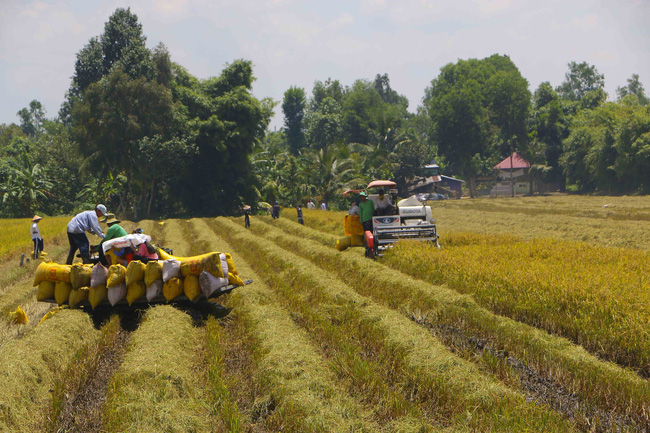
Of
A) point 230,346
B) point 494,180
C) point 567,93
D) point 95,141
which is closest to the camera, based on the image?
point 230,346

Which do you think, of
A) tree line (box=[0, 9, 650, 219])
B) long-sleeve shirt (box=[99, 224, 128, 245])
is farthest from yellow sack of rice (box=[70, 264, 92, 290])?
tree line (box=[0, 9, 650, 219])

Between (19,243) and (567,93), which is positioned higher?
(567,93)

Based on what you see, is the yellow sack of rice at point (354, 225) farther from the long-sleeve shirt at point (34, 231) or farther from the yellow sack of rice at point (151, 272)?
the long-sleeve shirt at point (34, 231)

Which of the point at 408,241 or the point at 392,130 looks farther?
→ the point at 392,130

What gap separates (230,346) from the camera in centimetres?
704

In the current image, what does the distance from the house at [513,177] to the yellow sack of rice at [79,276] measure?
68.2 m

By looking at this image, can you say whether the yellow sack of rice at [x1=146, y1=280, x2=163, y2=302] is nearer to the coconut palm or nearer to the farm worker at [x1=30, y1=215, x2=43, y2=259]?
the farm worker at [x1=30, y1=215, x2=43, y2=259]

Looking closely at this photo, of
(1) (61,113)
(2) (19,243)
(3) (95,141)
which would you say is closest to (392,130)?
(3) (95,141)

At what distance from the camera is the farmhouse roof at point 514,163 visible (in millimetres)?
70675

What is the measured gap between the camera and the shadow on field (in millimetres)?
8344

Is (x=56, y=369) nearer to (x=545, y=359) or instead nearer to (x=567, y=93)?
(x=545, y=359)

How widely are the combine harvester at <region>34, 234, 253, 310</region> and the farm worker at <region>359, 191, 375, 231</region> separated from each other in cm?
701

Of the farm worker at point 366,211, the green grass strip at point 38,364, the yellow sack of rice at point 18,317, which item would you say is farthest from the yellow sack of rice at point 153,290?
the farm worker at point 366,211

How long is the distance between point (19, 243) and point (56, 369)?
611 inches
